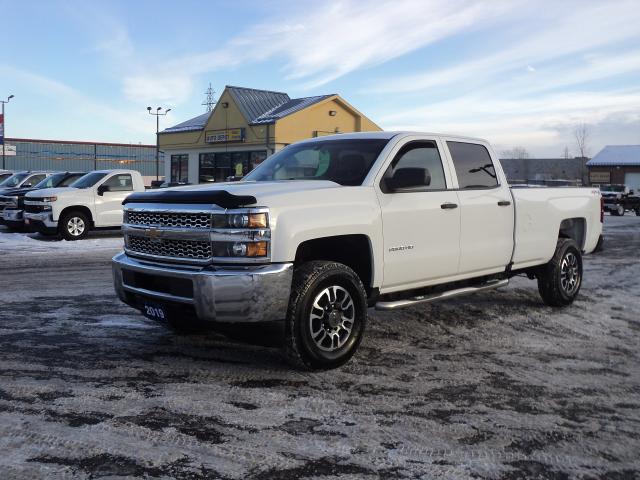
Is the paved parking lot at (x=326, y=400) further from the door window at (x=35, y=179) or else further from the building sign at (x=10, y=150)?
the building sign at (x=10, y=150)

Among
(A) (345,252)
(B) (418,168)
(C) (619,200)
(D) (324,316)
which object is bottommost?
(D) (324,316)

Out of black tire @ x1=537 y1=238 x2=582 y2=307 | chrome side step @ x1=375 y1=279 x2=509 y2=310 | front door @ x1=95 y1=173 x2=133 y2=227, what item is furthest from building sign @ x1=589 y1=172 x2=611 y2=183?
chrome side step @ x1=375 y1=279 x2=509 y2=310

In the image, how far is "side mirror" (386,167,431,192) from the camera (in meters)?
5.39

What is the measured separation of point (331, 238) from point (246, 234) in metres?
0.86

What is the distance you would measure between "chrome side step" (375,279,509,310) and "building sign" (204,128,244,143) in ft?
121

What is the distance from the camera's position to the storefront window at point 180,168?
Answer: 48656 millimetres

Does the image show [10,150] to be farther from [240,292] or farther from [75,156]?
[240,292]

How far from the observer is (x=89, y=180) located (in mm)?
16672

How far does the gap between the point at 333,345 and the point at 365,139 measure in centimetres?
210

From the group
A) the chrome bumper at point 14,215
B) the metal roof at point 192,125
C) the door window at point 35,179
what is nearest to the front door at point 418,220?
the chrome bumper at point 14,215

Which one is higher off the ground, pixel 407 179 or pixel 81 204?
pixel 407 179

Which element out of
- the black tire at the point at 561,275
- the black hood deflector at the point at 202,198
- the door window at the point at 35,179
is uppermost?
the door window at the point at 35,179

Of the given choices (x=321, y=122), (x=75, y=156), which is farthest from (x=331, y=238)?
(x=75, y=156)

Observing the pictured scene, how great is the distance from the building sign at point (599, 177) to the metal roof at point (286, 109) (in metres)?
35.5
